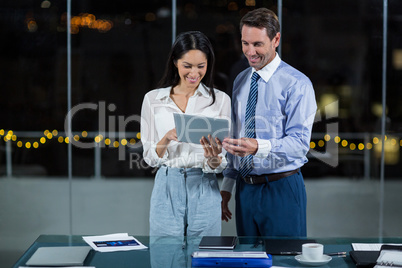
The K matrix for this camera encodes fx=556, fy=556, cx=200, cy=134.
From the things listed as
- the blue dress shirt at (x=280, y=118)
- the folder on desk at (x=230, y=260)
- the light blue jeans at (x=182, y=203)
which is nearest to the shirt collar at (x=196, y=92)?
the blue dress shirt at (x=280, y=118)

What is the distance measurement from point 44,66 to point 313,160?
2230mm

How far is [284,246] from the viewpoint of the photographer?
81.5 inches

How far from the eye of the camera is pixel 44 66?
4.30 metres

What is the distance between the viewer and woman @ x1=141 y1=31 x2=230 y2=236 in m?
2.59

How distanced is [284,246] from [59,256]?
2.67 ft

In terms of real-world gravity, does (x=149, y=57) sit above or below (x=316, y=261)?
above

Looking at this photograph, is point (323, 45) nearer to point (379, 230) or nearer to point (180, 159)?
point (379, 230)

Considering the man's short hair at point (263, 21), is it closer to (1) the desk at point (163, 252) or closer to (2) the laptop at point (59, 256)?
(1) the desk at point (163, 252)

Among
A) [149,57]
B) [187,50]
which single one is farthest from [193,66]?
[149,57]

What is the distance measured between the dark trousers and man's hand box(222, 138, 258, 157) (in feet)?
0.66

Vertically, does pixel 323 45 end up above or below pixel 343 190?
above

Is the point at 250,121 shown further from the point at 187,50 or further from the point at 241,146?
the point at 187,50

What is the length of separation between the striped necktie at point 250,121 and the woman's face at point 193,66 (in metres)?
0.26

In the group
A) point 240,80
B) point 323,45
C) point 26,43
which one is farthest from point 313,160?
point 26,43
